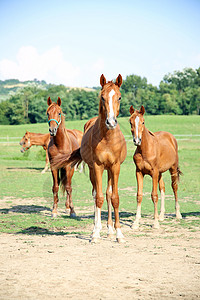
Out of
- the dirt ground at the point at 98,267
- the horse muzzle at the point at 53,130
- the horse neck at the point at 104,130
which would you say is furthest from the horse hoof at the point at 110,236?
the horse muzzle at the point at 53,130

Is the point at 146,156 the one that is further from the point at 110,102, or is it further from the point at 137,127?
the point at 110,102

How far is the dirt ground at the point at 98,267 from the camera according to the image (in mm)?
4199

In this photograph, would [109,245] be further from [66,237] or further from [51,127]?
[51,127]

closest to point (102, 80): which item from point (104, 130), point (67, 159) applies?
point (104, 130)

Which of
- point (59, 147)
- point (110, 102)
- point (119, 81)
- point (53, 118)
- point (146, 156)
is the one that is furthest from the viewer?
point (59, 147)

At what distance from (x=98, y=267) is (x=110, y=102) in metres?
2.74

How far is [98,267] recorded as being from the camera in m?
5.14

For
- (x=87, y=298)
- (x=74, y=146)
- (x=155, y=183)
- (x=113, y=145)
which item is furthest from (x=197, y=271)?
(x=74, y=146)

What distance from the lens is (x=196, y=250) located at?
243 inches

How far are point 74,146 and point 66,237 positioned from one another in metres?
4.18

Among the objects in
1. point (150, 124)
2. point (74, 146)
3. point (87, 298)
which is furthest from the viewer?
point (150, 124)

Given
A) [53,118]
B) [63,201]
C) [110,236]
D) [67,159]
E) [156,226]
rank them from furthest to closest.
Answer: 1. [63,201]
2. [53,118]
3. [67,159]
4. [156,226]
5. [110,236]

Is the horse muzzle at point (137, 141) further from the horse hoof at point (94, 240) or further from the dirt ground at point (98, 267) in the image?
the horse hoof at point (94, 240)

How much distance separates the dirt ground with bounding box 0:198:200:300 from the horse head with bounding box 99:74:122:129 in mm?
2172
